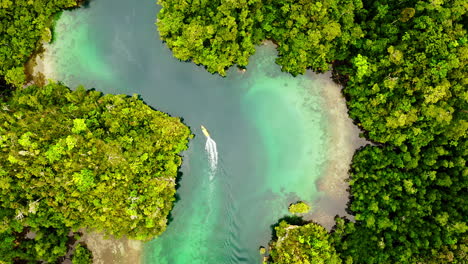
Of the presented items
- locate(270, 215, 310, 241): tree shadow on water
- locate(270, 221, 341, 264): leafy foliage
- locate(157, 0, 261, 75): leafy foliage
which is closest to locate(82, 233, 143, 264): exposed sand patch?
locate(270, 215, 310, 241): tree shadow on water

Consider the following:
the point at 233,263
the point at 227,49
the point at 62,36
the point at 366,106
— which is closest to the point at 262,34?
the point at 227,49

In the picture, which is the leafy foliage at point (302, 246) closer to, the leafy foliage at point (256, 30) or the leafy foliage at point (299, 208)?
the leafy foliage at point (299, 208)

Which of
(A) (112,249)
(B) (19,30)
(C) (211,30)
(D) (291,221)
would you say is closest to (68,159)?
(A) (112,249)

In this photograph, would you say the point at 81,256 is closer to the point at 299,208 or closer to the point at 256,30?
the point at 299,208

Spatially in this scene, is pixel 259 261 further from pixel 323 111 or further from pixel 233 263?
pixel 323 111

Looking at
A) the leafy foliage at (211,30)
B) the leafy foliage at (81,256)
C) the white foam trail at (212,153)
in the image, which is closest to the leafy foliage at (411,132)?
the leafy foliage at (211,30)

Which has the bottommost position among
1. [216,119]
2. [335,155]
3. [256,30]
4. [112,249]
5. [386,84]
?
[112,249]
